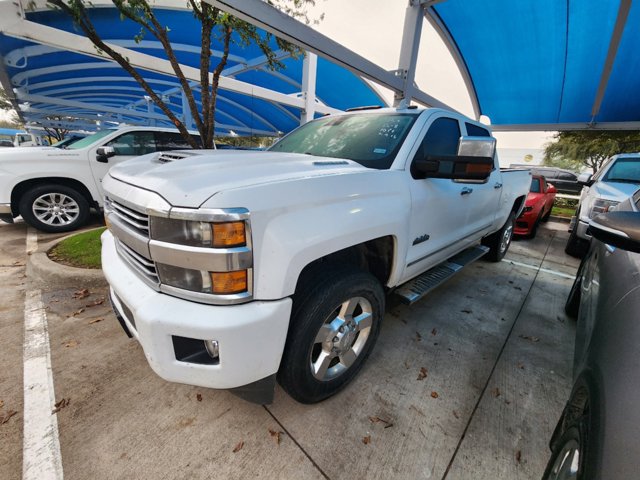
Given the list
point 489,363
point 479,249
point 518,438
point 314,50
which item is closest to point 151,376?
point 518,438

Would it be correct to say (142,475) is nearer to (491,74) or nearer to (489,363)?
(489,363)

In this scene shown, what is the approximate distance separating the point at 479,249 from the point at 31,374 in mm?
4547

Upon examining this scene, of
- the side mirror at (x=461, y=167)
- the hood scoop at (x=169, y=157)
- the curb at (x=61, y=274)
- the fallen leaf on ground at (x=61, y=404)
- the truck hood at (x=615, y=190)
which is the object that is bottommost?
the fallen leaf on ground at (x=61, y=404)

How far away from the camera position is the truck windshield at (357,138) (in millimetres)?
2150

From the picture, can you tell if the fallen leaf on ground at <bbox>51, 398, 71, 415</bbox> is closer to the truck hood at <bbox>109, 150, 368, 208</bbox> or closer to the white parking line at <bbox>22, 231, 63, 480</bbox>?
the white parking line at <bbox>22, 231, 63, 480</bbox>

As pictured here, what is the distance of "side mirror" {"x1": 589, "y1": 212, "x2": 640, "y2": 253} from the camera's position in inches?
36.6

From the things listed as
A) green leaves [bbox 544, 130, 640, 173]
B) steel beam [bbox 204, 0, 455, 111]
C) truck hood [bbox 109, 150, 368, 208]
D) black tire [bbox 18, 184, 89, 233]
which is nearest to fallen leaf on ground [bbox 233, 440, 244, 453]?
truck hood [bbox 109, 150, 368, 208]

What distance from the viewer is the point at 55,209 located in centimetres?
493

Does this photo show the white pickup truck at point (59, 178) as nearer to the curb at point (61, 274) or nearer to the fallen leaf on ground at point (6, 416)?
the curb at point (61, 274)

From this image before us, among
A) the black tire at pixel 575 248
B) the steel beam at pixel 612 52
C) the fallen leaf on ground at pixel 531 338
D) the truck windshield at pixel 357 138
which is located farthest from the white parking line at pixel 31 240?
the steel beam at pixel 612 52

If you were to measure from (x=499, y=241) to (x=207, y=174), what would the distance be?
4.58 meters

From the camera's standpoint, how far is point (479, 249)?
12.2 feet

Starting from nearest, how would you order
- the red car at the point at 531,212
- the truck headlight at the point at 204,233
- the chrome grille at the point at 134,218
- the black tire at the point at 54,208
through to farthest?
the truck headlight at the point at 204,233
the chrome grille at the point at 134,218
the black tire at the point at 54,208
the red car at the point at 531,212

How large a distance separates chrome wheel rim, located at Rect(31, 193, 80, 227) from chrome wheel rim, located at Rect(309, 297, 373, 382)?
5.54 meters
